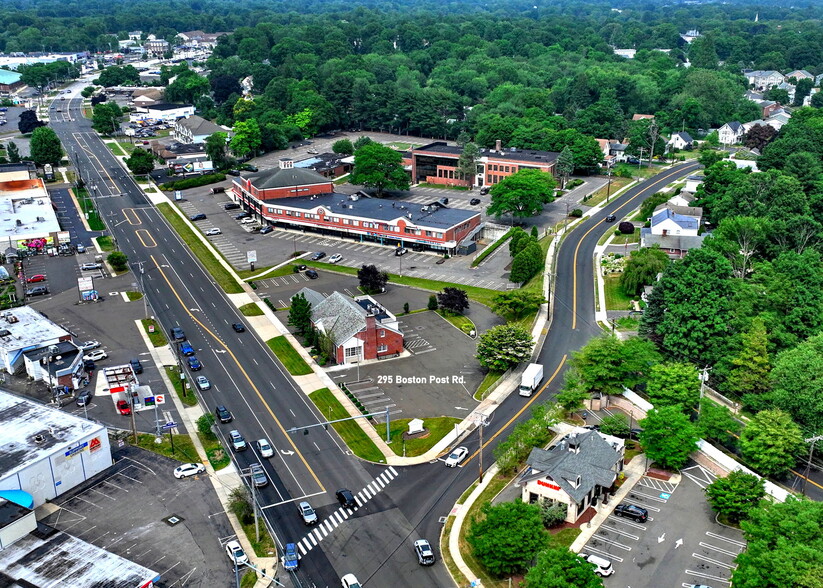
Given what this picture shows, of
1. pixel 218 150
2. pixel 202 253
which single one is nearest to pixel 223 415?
pixel 202 253

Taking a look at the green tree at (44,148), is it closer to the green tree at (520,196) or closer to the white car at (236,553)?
the green tree at (520,196)

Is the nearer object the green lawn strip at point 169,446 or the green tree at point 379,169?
the green lawn strip at point 169,446

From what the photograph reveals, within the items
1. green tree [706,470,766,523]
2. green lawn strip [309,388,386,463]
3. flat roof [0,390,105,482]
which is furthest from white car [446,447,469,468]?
flat roof [0,390,105,482]

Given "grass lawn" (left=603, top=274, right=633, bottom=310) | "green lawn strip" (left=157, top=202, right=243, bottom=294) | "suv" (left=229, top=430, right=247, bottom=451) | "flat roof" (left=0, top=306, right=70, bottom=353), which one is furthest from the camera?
"green lawn strip" (left=157, top=202, right=243, bottom=294)

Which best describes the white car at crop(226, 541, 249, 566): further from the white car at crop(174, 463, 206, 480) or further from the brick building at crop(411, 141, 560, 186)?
the brick building at crop(411, 141, 560, 186)

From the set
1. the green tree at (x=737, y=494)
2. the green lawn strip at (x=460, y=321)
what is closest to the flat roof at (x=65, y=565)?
the green tree at (x=737, y=494)

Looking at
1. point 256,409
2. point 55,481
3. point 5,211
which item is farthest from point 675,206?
point 5,211

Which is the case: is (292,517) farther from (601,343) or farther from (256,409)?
(601,343)
